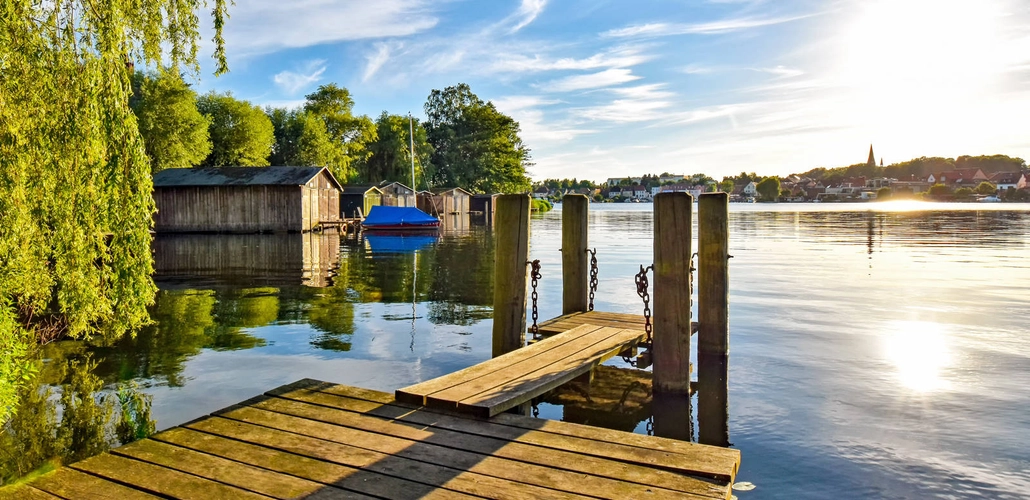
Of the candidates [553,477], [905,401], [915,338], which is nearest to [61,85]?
[553,477]

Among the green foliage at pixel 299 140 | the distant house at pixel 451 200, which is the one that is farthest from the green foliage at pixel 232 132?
the distant house at pixel 451 200

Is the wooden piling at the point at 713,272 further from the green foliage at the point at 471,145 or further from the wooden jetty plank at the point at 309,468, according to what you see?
the green foliage at the point at 471,145

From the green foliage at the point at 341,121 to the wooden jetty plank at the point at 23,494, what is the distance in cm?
8590

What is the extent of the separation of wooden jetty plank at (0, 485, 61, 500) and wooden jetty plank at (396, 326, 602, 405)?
2964 mm

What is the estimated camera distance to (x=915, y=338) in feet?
45.7

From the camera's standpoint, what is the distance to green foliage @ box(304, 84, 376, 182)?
9012cm

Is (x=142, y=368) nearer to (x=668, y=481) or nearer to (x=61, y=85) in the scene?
(x=61, y=85)

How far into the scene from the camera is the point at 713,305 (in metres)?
9.96

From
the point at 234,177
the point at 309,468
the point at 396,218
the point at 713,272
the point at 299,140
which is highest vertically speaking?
the point at 299,140

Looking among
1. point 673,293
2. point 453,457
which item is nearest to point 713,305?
point 673,293

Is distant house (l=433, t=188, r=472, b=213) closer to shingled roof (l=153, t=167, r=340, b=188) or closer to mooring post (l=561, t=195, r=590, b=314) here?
shingled roof (l=153, t=167, r=340, b=188)

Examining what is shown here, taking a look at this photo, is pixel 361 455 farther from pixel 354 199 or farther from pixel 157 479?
pixel 354 199

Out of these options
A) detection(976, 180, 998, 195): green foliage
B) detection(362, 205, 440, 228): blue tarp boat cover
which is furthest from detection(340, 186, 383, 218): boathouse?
detection(976, 180, 998, 195): green foliage

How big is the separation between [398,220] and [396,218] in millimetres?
279
